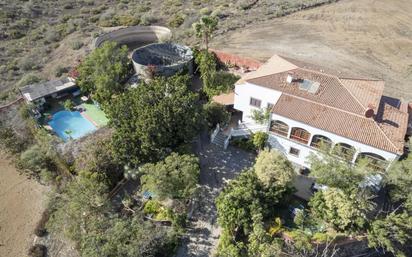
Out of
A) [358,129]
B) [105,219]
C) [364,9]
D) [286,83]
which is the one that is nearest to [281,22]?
[364,9]

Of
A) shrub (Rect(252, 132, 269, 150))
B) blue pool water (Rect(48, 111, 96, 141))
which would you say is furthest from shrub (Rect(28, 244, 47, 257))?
shrub (Rect(252, 132, 269, 150))

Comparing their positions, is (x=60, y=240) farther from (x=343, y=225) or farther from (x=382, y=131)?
(x=382, y=131)

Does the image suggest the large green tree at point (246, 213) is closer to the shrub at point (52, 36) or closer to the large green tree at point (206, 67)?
the large green tree at point (206, 67)

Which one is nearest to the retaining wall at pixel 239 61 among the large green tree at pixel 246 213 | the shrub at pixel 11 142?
the large green tree at pixel 246 213

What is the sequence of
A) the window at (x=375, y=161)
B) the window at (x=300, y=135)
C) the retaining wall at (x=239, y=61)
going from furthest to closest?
1. the retaining wall at (x=239, y=61)
2. the window at (x=300, y=135)
3. the window at (x=375, y=161)

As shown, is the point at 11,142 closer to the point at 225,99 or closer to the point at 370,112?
the point at 225,99

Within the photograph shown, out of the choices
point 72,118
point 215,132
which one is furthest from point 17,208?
point 215,132
